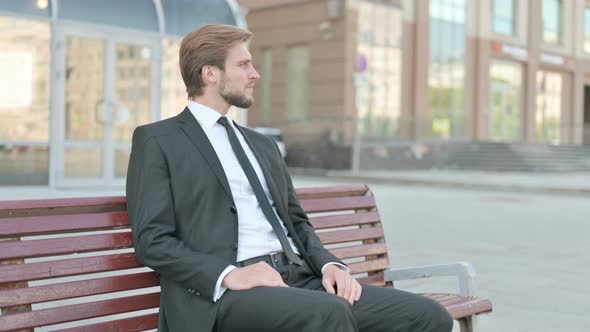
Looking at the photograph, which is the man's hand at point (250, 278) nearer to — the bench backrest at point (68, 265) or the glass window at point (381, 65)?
the bench backrest at point (68, 265)

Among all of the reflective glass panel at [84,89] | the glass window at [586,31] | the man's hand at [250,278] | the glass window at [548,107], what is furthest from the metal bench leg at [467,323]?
the glass window at [586,31]

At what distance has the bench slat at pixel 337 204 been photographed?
3.72m

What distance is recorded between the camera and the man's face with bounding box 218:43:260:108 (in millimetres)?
3049

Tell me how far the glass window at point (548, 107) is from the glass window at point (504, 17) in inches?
149

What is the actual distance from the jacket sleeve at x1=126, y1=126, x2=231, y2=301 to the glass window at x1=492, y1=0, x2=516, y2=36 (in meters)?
36.1

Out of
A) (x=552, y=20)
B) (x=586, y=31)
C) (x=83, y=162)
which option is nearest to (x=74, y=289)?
(x=83, y=162)

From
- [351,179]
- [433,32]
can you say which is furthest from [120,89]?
[433,32]

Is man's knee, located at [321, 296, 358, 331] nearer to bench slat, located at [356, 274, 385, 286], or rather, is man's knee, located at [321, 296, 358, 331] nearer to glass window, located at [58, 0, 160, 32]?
bench slat, located at [356, 274, 385, 286]

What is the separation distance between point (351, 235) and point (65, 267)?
148cm

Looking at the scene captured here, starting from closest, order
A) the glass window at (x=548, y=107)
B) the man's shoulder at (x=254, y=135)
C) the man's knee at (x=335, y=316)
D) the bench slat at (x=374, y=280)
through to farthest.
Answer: the man's knee at (x=335, y=316) → the man's shoulder at (x=254, y=135) → the bench slat at (x=374, y=280) → the glass window at (x=548, y=107)

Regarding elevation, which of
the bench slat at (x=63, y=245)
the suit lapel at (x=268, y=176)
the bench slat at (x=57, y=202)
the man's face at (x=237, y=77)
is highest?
the man's face at (x=237, y=77)

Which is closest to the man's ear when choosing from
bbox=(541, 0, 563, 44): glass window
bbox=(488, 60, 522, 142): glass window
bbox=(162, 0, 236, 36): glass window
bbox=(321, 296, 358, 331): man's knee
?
bbox=(321, 296, 358, 331): man's knee

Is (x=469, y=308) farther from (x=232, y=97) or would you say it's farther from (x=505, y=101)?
(x=505, y=101)

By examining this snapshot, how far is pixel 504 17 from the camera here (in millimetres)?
38312
